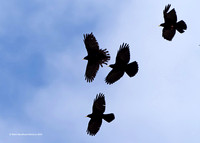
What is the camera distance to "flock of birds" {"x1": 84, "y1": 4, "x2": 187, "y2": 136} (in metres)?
19.6

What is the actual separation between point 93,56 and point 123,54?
174cm

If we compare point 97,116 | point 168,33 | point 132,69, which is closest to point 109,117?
point 97,116

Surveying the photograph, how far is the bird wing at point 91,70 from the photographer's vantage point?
20531mm

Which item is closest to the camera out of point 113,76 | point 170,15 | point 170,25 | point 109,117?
point 109,117

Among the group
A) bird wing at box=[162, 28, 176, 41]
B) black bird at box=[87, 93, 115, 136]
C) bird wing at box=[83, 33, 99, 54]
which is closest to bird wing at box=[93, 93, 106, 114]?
black bird at box=[87, 93, 115, 136]

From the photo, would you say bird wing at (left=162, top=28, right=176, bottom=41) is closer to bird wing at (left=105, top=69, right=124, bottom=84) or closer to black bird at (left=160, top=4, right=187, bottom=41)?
black bird at (left=160, top=4, right=187, bottom=41)

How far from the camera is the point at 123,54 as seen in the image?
64.4 feet

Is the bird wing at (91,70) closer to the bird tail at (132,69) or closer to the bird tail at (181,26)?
the bird tail at (132,69)

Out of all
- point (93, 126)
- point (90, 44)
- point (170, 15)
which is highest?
point (170, 15)

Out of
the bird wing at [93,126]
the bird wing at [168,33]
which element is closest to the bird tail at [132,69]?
the bird wing at [93,126]

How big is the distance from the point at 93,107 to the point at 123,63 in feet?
9.31

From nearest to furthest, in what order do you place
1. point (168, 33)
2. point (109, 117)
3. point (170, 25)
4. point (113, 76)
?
1. point (109, 117)
2. point (113, 76)
3. point (170, 25)
4. point (168, 33)

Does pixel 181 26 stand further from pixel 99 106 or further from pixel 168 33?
pixel 99 106

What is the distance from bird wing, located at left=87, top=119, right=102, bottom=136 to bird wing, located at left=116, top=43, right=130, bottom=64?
11.2 feet
